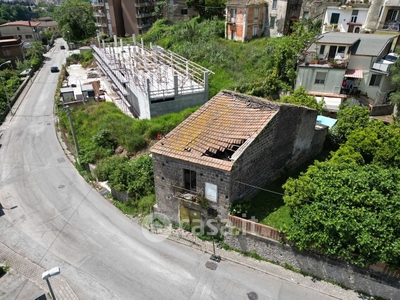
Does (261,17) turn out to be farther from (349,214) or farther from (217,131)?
(349,214)

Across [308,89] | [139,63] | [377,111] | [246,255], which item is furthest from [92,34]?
[246,255]

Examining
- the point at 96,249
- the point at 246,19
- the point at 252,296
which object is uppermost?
the point at 246,19

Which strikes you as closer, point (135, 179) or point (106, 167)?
point (135, 179)

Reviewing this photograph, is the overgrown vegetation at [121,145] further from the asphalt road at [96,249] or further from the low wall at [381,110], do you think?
the low wall at [381,110]

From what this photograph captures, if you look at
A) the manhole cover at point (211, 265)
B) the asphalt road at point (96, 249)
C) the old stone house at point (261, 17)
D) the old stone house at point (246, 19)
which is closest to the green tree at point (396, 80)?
the old stone house at point (261, 17)

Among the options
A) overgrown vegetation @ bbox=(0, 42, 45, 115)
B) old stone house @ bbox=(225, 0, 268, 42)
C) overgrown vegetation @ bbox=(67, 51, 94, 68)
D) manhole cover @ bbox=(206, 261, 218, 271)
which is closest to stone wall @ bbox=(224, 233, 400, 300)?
manhole cover @ bbox=(206, 261, 218, 271)

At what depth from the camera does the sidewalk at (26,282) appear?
1541 cm

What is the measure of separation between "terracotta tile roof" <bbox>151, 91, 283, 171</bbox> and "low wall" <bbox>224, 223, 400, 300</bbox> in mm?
4928

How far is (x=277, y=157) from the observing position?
19547mm

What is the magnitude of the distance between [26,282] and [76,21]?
249 feet

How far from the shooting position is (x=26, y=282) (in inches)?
637

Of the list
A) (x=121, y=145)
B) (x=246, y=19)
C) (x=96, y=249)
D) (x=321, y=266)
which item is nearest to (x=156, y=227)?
(x=96, y=249)

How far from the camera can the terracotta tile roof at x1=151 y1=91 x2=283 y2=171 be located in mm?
16469

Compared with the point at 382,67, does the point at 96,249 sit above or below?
below
